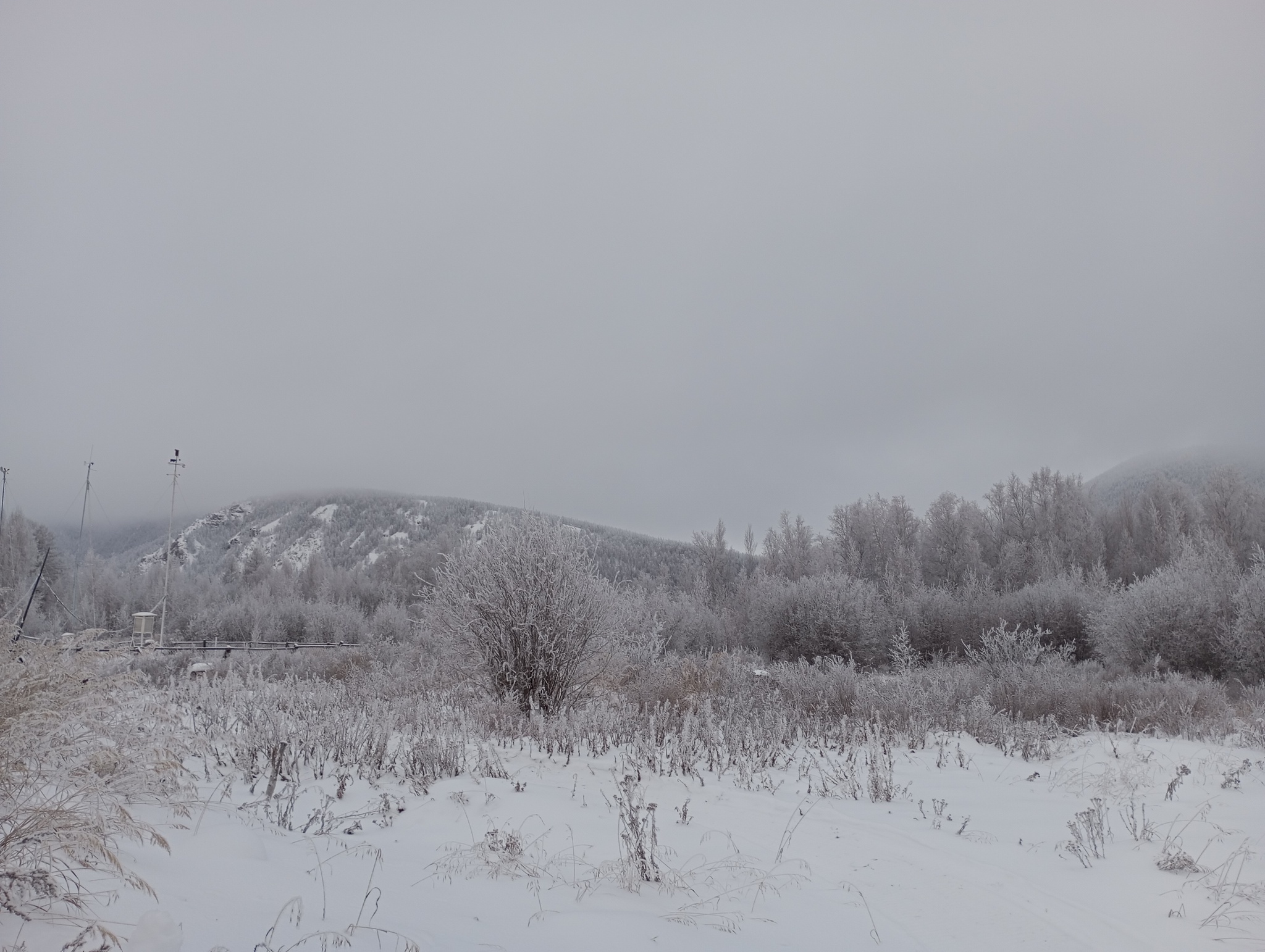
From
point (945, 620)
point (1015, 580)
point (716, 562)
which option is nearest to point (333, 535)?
point (716, 562)

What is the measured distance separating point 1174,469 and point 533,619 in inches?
4054

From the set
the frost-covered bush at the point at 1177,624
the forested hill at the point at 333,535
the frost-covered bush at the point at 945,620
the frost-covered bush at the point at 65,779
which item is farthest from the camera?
the forested hill at the point at 333,535

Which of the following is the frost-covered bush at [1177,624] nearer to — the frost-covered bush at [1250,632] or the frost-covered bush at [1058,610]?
the frost-covered bush at [1250,632]

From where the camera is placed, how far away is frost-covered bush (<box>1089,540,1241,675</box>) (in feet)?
58.3

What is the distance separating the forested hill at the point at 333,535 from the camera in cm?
8919

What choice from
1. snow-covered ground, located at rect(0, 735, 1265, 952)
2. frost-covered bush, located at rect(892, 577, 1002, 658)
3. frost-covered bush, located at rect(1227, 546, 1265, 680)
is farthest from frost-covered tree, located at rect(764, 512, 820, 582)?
snow-covered ground, located at rect(0, 735, 1265, 952)

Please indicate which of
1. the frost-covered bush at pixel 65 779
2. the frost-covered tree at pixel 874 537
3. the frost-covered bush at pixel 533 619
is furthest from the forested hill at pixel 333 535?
the frost-covered bush at pixel 65 779

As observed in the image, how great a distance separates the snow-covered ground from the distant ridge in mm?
53734

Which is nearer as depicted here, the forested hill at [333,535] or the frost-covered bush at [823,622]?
the frost-covered bush at [823,622]

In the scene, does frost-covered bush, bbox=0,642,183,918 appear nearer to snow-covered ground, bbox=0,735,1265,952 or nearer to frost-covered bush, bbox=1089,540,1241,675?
snow-covered ground, bbox=0,735,1265,952

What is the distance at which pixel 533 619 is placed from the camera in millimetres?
10586

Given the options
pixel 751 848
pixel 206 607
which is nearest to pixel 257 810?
pixel 751 848

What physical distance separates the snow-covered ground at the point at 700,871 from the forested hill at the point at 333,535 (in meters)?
69.6

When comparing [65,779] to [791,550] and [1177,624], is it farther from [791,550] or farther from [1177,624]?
[791,550]
